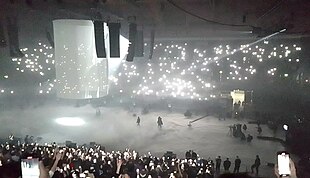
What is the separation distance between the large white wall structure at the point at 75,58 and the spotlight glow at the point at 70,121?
691 cm

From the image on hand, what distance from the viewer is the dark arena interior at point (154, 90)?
8383 millimetres

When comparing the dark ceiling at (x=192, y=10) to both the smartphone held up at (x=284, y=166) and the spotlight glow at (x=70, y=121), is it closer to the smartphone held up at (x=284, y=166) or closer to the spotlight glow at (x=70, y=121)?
the smartphone held up at (x=284, y=166)

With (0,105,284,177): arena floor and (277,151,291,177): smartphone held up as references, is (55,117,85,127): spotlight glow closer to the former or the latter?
(0,105,284,177): arena floor

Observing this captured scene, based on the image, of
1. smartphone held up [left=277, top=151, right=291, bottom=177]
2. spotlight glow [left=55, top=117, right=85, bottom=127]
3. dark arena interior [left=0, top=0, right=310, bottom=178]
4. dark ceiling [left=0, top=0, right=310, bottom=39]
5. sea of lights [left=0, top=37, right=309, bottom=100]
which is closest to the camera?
smartphone held up [left=277, top=151, right=291, bottom=177]

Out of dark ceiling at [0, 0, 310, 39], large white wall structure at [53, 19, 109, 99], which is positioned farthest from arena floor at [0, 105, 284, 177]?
dark ceiling at [0, 0, 310, 39]

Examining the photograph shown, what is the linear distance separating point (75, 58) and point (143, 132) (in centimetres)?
783

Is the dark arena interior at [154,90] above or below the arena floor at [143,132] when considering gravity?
above

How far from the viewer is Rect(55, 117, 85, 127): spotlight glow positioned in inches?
790

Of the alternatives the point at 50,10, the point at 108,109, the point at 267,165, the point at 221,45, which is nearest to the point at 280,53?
the point at 221,45

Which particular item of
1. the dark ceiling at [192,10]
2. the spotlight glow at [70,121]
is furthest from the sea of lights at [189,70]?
the dark ceiling at [192,10]

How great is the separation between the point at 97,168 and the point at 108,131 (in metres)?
10.3

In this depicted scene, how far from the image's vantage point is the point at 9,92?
24266mm

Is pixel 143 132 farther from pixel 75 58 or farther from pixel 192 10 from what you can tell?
pixel 192 10

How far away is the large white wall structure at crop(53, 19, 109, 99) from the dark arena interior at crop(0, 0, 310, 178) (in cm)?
4
